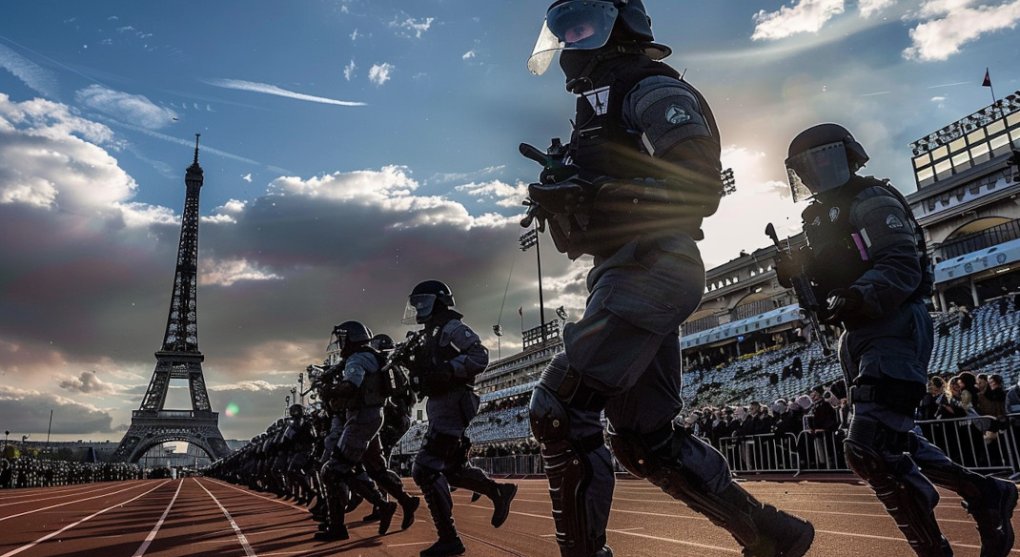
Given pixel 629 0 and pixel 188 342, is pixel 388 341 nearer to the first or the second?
pixel 629 0

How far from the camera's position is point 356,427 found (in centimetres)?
702

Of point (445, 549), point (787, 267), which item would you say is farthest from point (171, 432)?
point (787, 267)

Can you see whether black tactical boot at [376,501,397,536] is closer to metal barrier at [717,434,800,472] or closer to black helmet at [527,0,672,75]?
black helmet at [527,0,672,75]

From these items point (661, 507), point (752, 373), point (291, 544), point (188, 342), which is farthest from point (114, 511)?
point (188, 342)

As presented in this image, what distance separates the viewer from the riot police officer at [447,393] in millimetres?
5516

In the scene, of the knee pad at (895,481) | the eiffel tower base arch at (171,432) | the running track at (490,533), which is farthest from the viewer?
the eiffel tower base arch at (171,432)

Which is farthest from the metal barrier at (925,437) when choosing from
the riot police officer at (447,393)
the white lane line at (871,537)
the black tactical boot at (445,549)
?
the black tactical boot at (445,549)

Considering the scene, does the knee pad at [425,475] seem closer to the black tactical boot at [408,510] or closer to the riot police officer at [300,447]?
the black tactical boot at [408,510]

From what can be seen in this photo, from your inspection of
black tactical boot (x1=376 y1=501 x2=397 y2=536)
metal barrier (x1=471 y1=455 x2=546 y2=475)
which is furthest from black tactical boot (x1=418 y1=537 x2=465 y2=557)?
metal barrier (x1=471 y1=455 x2=546 y2=475)

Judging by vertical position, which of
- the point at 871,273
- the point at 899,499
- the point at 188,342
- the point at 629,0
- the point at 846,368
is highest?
the point at 188,342

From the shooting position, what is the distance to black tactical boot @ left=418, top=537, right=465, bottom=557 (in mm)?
4613

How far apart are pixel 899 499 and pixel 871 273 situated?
1118 mm

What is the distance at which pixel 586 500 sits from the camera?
234 centimetres

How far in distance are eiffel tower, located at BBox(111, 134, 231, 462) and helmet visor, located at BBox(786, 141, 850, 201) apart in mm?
85972
